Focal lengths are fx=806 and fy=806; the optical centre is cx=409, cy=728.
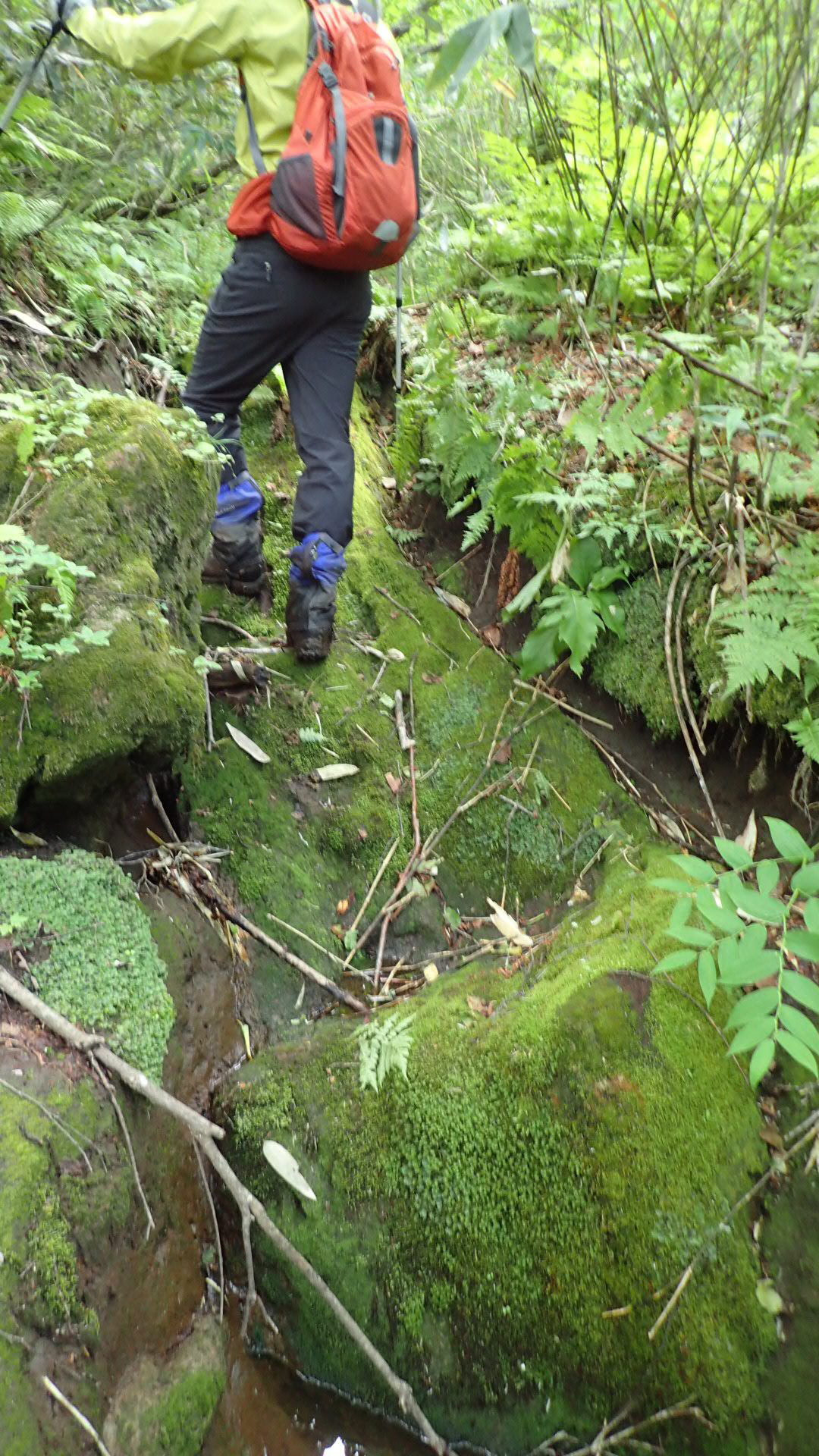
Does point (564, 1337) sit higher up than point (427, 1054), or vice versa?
point (427, 1054)

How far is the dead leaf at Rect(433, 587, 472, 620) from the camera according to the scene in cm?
493

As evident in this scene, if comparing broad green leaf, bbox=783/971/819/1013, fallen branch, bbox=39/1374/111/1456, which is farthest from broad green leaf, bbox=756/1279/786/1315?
fallen branch, bbox=39/1374/111/1456

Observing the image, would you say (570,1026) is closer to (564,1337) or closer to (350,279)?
(564,1337)

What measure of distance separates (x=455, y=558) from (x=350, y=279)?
70.6 inches

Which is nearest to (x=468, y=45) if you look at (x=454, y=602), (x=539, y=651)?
(x=539, y=651)

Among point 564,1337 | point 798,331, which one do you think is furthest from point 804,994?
point 798,331

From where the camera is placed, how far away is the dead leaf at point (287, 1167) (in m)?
2.63

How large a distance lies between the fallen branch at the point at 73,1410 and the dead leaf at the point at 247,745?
2.40 meters

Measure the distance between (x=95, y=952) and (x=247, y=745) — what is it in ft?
4.75

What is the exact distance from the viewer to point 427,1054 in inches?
109

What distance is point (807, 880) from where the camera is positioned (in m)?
1.99

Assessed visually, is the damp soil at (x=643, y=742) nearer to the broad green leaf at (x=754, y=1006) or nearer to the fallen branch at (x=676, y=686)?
the fallen branch at (x=676, y=686)

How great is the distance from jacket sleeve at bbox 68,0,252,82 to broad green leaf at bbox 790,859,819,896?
3.75 m

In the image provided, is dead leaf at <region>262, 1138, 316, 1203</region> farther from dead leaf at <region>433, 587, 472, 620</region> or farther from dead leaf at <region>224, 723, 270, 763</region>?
dead leaf at <region>433, 587, 472, 620</region>
